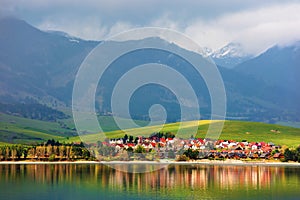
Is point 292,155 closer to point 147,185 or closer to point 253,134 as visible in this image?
point 253,134

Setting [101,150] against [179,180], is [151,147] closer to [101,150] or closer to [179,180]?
[101,150]

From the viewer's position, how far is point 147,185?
75.1 m

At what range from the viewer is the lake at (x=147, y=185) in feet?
213

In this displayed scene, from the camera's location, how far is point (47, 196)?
211 feet

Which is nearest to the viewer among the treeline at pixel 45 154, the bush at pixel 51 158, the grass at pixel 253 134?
the bush at pixel 51 158

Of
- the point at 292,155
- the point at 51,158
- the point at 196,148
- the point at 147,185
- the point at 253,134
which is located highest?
the point at 253,134

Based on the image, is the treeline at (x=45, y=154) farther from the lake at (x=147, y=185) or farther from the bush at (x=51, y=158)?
the lake at (x=147, y=185)

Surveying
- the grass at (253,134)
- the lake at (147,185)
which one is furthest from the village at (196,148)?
the lake at (147,185)

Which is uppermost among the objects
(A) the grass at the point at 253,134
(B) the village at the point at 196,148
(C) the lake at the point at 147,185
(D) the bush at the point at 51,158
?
(A) the grass at the point at 253,134

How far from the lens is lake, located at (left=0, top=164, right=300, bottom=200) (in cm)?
6494

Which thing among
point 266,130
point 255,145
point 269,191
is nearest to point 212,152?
point 255,145

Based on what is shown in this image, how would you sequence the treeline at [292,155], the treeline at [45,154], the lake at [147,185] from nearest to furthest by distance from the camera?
the lake at [147,185]
the treeline at [45,154]
the treeline at [292,155]

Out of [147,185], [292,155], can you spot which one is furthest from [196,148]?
[147,185]

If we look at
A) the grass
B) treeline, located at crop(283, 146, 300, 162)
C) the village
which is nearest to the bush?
the village
